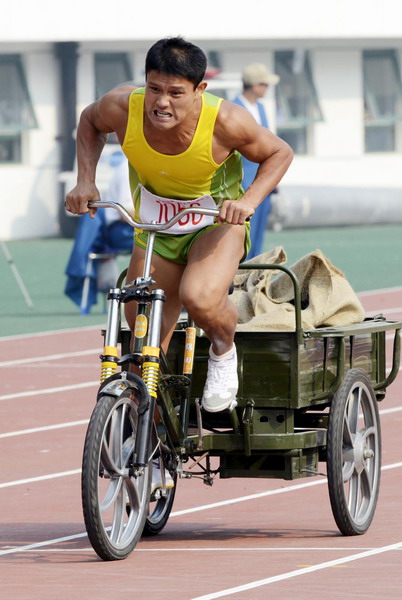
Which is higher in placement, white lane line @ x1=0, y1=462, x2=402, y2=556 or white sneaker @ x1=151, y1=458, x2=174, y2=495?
white sneaker @ x1=151, y1=458, x2=174, y2=495

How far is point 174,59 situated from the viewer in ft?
22.6

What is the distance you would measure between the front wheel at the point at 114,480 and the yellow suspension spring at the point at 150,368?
56mm

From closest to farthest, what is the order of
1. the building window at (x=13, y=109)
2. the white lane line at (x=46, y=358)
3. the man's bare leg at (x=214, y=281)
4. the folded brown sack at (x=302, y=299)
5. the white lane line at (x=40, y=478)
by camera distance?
the man's bare leg at (x=214, y=281), the folded brown sack at (x=302, y=299), the white lane line at (x=40, y=478), the white lane line at (x=46, y=358), the building window at (x=13, y=109)

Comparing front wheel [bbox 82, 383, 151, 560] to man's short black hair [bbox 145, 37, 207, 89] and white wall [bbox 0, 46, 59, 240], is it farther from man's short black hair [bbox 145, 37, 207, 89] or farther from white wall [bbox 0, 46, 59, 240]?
white wall [bbox 0, 46, 59, 240]

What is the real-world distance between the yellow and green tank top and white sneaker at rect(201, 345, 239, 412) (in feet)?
2.12

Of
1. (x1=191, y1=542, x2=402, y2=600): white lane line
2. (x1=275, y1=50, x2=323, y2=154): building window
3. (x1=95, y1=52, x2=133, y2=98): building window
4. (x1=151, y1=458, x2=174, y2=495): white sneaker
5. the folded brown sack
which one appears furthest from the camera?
(x1=275, y1=50, x2=323, y2=154): building window

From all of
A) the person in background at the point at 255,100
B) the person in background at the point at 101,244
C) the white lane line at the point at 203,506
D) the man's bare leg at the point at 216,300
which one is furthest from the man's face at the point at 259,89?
the man's bare leg at the point at 216,300

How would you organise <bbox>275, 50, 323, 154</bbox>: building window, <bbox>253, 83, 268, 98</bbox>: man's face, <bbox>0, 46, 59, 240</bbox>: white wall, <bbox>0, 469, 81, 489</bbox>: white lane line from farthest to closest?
<bbox>275, 50, 323, 154</bbox>: building window → <bbox>0, 46, 59, 240</bbox>: white wall → <bbox>253, 83, 268, 98</bbox>: man's face → <bbox>0, 469, 81, 489</bbox>: white lane line

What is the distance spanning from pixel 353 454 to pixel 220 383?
71 cm

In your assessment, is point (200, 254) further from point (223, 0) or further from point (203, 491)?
point (223, 0)

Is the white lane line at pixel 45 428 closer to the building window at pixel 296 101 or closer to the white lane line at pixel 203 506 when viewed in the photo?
the white lane line at pixel 203 506

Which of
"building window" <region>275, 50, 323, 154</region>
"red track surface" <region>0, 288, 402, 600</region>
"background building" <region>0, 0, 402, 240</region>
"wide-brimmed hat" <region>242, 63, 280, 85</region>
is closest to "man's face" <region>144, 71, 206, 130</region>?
"red track surface" <region>0, 288, 402, 600</region>

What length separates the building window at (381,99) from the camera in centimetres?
3794

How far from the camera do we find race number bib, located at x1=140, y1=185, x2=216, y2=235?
7242 millimetres
